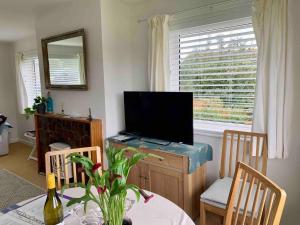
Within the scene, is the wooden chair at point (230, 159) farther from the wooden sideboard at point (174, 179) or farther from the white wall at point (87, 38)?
the white wall at point (87, 38)

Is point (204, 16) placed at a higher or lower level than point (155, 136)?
higher

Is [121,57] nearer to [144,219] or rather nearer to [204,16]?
[204,16]

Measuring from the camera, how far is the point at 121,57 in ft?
9.87

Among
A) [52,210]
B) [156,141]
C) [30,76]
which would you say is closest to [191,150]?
[156,141]

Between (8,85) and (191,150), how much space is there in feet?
17.1

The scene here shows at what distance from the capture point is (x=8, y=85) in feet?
18.7

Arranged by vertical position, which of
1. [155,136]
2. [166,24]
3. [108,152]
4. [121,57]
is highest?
[166,24]

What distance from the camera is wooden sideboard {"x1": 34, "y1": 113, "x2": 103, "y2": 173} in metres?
2.92

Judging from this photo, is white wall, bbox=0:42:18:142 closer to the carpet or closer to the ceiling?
the ceiling

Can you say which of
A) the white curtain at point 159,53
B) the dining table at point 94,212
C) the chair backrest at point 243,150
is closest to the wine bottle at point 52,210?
the dining table at point 94,212

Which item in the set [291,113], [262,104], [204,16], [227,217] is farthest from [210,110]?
[227,217]

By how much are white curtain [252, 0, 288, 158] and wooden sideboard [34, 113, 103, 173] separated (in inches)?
71.9

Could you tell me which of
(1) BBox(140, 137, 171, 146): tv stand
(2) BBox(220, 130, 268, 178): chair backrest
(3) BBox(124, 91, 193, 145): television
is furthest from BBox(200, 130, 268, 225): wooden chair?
(1) BBox(140, 137, 171, 146): tv stand

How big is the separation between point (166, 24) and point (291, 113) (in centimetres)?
159
